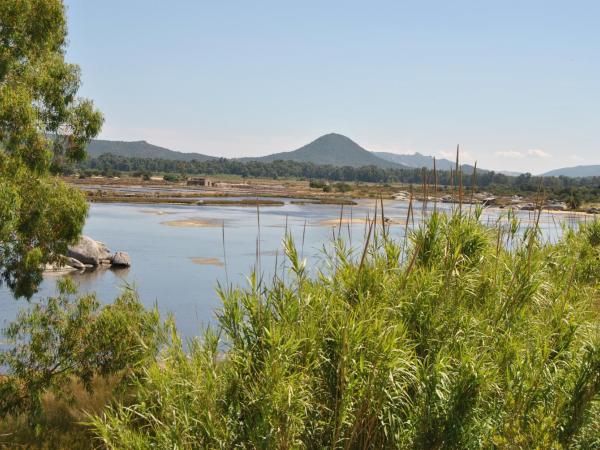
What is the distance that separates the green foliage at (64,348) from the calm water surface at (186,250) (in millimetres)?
1292

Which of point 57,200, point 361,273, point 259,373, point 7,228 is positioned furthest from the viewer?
point 57,200

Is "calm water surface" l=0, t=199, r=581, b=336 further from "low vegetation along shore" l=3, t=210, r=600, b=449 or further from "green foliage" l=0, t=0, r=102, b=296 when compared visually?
"green foliage" l=0, t=0, r=102, b=296

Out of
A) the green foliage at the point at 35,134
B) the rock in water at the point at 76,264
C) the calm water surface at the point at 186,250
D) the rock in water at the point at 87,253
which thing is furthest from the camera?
the rock in water at the point at 87,253

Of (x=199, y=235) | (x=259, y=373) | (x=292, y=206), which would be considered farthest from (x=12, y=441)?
(x=292, y=206)

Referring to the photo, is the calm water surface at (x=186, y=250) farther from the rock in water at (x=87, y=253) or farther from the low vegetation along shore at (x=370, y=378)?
the rock in water at (x=87, y=253)

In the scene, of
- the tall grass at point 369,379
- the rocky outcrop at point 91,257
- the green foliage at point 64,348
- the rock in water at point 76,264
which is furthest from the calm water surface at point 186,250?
the tall grass at point 369,379

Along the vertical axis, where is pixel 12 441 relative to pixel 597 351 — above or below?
below

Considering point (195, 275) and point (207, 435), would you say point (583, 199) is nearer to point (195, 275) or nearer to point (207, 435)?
point (195, 275)

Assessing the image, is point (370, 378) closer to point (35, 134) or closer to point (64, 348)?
point (64, 348)

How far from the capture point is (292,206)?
10531 cm

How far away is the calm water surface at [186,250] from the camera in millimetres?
29719

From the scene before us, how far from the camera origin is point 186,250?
166ft

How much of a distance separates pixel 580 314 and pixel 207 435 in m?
7.09

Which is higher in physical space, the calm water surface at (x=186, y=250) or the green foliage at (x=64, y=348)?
the green foliage at (x=64, y=348)
